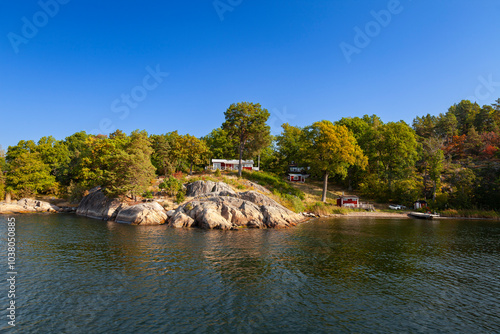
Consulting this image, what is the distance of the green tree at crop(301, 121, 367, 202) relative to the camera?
7562cm

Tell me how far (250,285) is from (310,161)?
61.2 m

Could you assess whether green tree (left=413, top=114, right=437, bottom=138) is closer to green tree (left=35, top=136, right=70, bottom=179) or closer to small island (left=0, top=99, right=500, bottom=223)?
small island (left=0, top=99, right=500, bottom=223)

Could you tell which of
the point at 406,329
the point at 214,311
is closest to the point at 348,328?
the point at 406,329

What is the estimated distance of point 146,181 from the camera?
58.6 meters

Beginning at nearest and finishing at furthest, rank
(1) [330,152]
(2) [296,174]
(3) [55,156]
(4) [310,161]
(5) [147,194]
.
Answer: (5) [147,194]
(1) [330,152]
(4) [310,161]
(3) [55,156]
(2) [296,174]

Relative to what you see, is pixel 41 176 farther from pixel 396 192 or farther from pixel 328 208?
pixel 396 192

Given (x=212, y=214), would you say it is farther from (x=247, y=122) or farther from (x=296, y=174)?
(x=296, y=174)

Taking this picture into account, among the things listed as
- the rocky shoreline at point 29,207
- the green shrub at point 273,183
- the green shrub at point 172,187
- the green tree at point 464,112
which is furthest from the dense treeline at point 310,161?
the green tree at point 464,112

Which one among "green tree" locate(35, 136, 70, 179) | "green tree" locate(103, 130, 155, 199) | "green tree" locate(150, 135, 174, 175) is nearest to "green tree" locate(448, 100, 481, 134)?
"green tree" locate(150, 135, 174, 175)

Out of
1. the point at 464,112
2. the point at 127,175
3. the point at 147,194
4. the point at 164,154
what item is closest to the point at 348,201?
the point at 147,194

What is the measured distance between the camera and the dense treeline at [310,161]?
65625 mm

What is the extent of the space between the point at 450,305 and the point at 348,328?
861 centimetres

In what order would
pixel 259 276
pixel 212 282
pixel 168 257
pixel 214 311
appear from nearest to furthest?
pixel 214 311 < pixel 212 282 < pixel 259 276 < pixel 168 257

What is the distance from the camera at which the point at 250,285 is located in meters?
20.8
